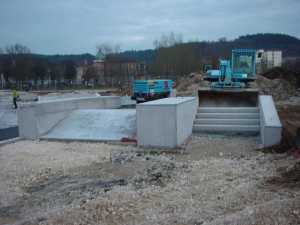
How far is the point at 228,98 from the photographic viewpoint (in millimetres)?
15406

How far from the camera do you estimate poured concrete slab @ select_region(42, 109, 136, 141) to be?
10102mm

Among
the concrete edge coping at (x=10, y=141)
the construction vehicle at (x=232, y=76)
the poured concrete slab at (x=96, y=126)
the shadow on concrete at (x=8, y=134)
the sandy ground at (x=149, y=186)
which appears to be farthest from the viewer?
the construction vehicle at (x=232, y=76)

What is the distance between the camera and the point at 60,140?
10219 millimetres

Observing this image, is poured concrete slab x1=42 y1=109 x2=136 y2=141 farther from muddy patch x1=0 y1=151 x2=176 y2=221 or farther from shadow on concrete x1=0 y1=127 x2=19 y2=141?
muddy patch x1=0 y1=151 x2=176 y2=221

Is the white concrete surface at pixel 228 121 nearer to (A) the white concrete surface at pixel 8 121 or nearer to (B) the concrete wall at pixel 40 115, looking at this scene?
(B) the concrete wall at pixel 40 115

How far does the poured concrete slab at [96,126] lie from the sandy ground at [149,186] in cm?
130

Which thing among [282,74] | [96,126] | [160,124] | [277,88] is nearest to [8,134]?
[96,126]

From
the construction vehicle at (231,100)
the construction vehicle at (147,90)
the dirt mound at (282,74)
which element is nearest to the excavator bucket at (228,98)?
the construction vehicle at (231,100)

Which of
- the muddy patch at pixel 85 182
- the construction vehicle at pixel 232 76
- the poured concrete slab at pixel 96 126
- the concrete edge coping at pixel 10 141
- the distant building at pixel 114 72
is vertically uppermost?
the distant building at pixel 114 72

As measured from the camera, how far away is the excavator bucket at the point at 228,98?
48.2 ft

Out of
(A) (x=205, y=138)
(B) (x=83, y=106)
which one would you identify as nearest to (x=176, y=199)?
(A) (x=205, y=138)

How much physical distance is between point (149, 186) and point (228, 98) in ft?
35.2

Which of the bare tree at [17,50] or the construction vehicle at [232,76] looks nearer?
the construction vehicle at [232,76]

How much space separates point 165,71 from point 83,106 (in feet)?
133
